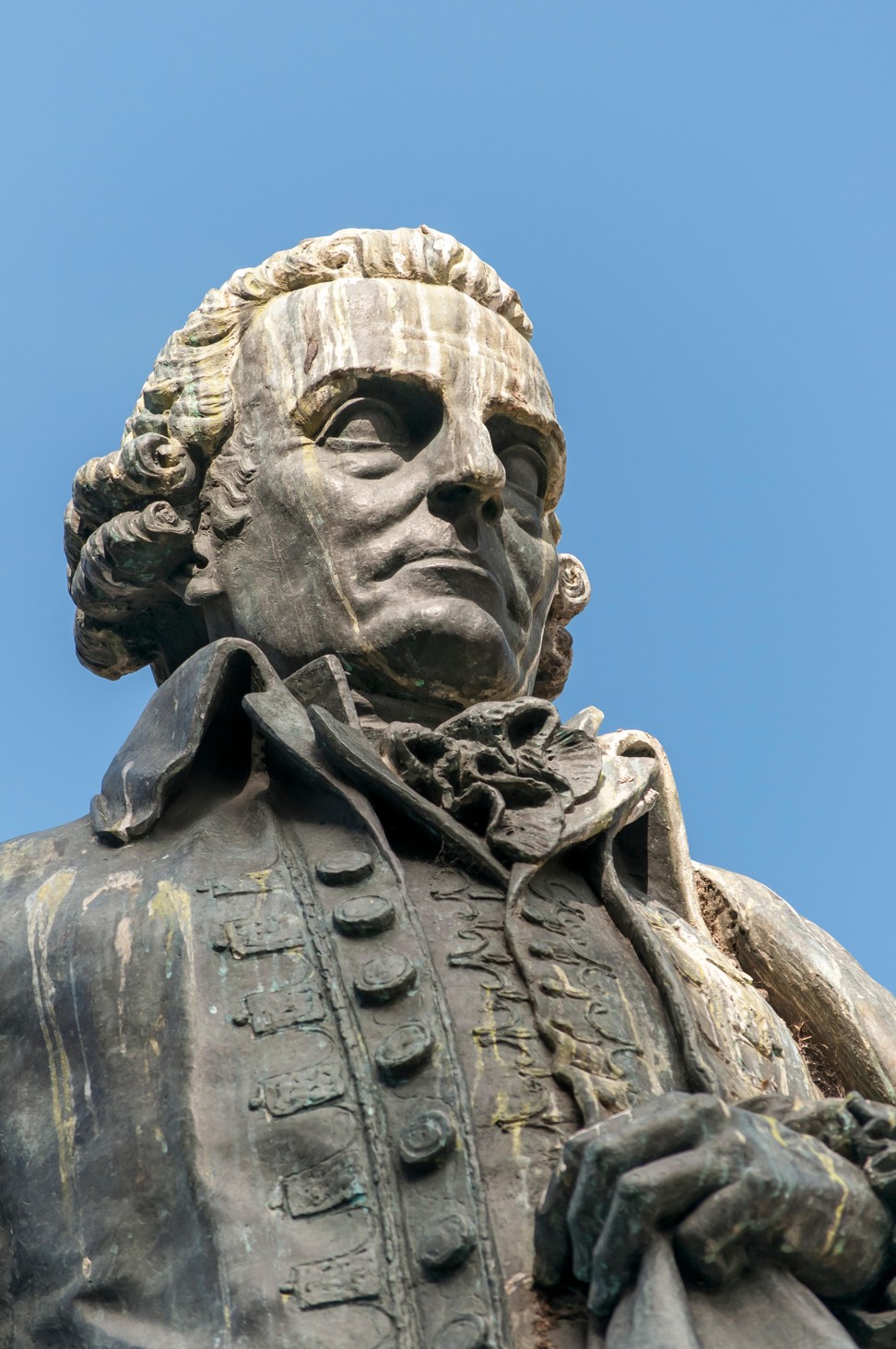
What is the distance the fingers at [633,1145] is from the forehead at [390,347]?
3.54m

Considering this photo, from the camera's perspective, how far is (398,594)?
8.50 meters

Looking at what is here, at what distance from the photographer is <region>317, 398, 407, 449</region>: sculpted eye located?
8852 mm

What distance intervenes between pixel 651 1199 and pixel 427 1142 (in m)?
0.83

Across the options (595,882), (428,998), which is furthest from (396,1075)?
(595,882)

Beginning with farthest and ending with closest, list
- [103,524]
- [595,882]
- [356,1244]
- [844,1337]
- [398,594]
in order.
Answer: [103,524]
[398,594]
[595,882]
[356,1244]
[844,1337]

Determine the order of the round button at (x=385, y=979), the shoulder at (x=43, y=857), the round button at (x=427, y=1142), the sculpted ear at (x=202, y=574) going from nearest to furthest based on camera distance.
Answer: the round button at (x=427, y=1142)
the round button at (x=385, y=979)
the shoulder at (x=43, y=857)
the sculpted ear at (x=202, y=574)

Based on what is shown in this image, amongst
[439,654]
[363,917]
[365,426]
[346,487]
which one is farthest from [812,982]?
[365,426]

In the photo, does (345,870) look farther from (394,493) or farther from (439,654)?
(394,493)

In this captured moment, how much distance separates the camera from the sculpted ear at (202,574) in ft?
29.4

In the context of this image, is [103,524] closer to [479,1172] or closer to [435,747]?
[435,747]

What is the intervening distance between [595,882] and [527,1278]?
5.69ft

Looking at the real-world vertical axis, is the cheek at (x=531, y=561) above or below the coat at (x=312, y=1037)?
above

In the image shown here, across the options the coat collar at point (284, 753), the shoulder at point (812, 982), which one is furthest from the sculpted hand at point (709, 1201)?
the shoulder at point (812, 982)

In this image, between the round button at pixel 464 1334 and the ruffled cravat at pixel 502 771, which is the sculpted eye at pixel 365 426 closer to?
the ruffled cravat at pixel 502 771
